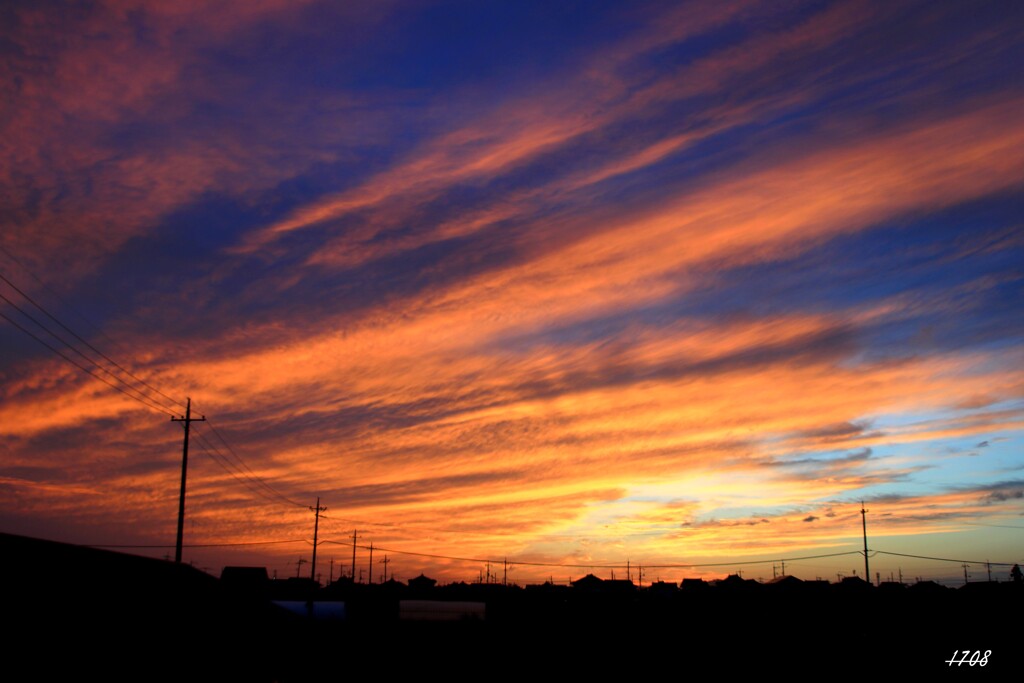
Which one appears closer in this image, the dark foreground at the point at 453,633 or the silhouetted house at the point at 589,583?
the dark foreground at the point at 453,633

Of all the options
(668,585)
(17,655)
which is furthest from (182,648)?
(668,585)

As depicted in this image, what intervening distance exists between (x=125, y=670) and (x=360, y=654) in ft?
108

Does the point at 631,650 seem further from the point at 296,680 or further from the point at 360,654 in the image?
the point at 296,680

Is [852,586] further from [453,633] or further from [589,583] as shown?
[453,633]

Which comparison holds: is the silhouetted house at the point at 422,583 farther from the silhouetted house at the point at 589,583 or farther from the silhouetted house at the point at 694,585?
the silhouetted house at the point at 694,585

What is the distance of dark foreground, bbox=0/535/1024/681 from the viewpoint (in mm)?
16297

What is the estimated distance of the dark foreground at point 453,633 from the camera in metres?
16.3

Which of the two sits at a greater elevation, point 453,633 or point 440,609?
point 453,633

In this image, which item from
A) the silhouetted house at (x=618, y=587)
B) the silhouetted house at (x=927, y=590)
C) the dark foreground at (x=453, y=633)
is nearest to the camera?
the dark foreground at (x=453, y=633)

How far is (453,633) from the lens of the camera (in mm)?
67688

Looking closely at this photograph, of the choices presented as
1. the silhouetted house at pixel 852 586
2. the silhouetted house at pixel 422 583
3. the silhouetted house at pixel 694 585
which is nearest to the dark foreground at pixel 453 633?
the silhouetted house at pixel 852 586

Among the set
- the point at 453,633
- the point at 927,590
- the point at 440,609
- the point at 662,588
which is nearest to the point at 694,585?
the point at 662,588

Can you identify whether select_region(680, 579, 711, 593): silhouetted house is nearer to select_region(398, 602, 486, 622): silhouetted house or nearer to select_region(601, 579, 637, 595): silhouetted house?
select_region(601, 579, 637, 595): silhouetted house

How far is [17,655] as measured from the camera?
46.5 ft
